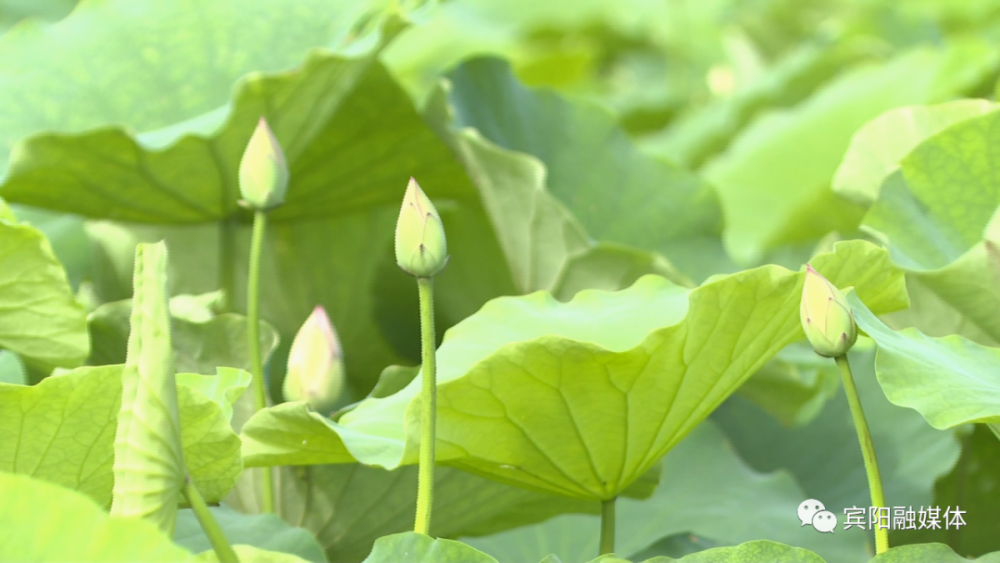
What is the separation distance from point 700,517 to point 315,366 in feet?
1.05

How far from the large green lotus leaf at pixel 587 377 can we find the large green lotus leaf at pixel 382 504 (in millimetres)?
54

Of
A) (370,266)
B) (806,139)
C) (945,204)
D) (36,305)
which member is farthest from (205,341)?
(806,139)

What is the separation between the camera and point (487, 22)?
9.36 feet

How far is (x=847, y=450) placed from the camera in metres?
0.85

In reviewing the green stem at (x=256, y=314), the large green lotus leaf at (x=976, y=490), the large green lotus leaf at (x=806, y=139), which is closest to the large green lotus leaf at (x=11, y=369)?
the green stem at (x=256, y=314)

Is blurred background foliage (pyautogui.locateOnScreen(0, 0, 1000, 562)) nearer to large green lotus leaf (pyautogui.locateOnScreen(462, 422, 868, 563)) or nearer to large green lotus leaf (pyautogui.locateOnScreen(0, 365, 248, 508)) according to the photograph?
large green lotus leaf (pyautogui.locateOnScreen(462, 422, 868, 563))

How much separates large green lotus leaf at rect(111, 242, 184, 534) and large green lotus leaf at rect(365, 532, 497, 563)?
10cm

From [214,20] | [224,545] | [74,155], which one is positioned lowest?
[224,545]

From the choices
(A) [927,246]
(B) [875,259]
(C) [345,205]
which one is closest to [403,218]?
(B) [875,259]

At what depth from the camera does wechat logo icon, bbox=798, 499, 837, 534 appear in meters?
0.63

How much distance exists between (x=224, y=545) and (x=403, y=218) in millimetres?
145

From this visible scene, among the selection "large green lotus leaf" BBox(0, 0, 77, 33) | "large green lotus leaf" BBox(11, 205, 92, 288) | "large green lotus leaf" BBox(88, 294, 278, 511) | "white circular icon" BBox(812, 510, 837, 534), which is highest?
"large green lotus leaf" BBox(0, 0, 77, 33)

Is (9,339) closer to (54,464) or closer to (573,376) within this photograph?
(54,464)

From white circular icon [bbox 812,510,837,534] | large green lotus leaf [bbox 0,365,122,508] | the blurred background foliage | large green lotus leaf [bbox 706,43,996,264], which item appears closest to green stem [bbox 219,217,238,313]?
the blurred background foliage
